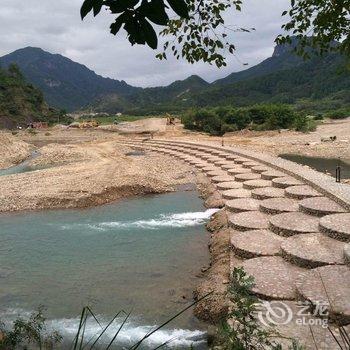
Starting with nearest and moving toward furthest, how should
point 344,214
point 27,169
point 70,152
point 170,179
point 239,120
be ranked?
point 344,214, point 170,179, point 27,169, point 70,152, point 239,120

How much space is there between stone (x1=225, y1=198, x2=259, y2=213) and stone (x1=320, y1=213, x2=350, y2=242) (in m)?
2.13

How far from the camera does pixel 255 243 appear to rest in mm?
6766

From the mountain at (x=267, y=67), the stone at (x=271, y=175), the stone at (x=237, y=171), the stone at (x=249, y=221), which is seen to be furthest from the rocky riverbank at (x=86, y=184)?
the mountain at (x=267, y=67)

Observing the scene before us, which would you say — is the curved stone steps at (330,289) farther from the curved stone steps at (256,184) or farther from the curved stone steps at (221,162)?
the curved stone steps at (221,162)

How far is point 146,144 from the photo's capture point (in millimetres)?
30656

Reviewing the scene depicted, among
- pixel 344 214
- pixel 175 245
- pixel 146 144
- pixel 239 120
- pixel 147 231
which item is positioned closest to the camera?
pixel 344 214

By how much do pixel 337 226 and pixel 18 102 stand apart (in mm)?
67186

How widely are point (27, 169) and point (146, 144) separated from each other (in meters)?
10.7

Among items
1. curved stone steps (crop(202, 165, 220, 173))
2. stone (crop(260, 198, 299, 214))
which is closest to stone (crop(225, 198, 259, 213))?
stone (crop(260, 198, 299, 214))

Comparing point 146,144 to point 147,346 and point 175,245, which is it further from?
point 147,346

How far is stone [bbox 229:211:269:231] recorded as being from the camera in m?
7.70

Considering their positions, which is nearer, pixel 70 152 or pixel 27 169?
pixel 27 169

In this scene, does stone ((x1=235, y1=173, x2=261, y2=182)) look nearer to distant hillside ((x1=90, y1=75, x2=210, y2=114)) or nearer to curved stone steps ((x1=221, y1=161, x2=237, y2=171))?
curved stone steps ((x1=221, y1=161, x2=237, y2=171))

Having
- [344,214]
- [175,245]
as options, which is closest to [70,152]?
[175,245]
